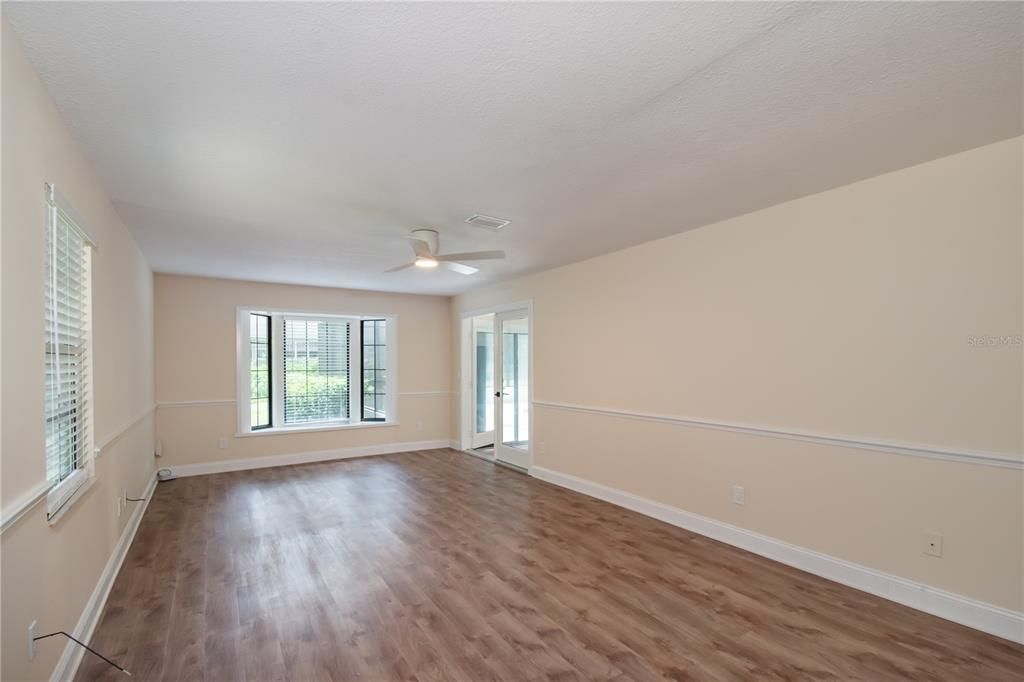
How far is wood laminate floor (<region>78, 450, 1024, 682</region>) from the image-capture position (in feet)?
6.91

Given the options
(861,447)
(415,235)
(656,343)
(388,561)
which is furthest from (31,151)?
(861,447)

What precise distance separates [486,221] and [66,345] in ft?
8.02

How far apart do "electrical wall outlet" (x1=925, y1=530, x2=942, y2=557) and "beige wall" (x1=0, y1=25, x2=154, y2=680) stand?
12.9 feet

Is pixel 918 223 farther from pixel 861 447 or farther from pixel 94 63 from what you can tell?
pixel 94 63

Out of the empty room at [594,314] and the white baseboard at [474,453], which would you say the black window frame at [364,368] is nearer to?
the white baseboard at [474,453]

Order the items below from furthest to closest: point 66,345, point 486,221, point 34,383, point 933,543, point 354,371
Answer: point 354,371 → point 486,221 → point 933,543 → point 66,345 → point 34,383

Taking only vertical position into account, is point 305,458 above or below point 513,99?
below

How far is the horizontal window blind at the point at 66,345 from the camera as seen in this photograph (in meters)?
1.92

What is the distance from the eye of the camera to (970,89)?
1.83 meters

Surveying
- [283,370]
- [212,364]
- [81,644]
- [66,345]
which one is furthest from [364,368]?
[81,644]

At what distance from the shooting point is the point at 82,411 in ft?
8.06

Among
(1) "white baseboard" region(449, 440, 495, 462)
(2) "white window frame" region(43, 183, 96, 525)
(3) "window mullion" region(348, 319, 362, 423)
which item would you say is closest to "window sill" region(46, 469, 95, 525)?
(2) "white window frame" region(43, 183, 96, 525)

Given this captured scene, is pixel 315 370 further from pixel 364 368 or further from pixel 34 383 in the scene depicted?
pixel 34 383

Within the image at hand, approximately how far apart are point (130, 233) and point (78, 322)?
5.65ft
